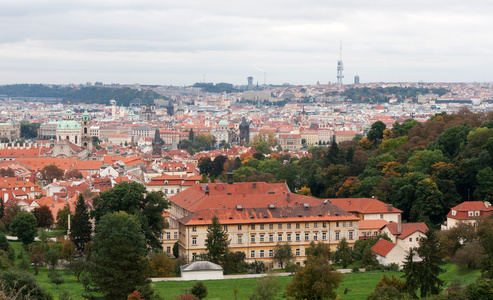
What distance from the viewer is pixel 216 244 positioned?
41.5m

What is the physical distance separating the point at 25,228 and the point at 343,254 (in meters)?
17.7

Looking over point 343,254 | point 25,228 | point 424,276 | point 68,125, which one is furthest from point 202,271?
point 68,125

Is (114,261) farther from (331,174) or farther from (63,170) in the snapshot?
(63,170)

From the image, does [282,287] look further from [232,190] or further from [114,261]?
[232,190]

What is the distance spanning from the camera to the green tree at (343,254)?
4153 centimetres

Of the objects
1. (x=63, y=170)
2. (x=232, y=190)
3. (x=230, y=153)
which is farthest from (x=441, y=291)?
(x=230, y=153)

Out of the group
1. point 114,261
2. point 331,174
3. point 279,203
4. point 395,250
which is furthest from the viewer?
point 331,174

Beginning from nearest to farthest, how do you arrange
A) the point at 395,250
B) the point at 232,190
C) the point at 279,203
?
1. the point at 395,250
2. the point at 279,203
3. the point at 232,190

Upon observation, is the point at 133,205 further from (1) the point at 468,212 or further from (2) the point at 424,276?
(2) the point at 424,276

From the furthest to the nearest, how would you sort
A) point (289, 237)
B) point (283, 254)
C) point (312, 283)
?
point (289, 237)
point (283, 254)
point (312, 283)

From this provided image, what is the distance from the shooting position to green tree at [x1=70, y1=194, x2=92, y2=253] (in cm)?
4531

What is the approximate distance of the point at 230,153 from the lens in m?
112

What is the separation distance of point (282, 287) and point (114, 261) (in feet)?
24.9

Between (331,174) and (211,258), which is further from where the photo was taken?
(331,174)
